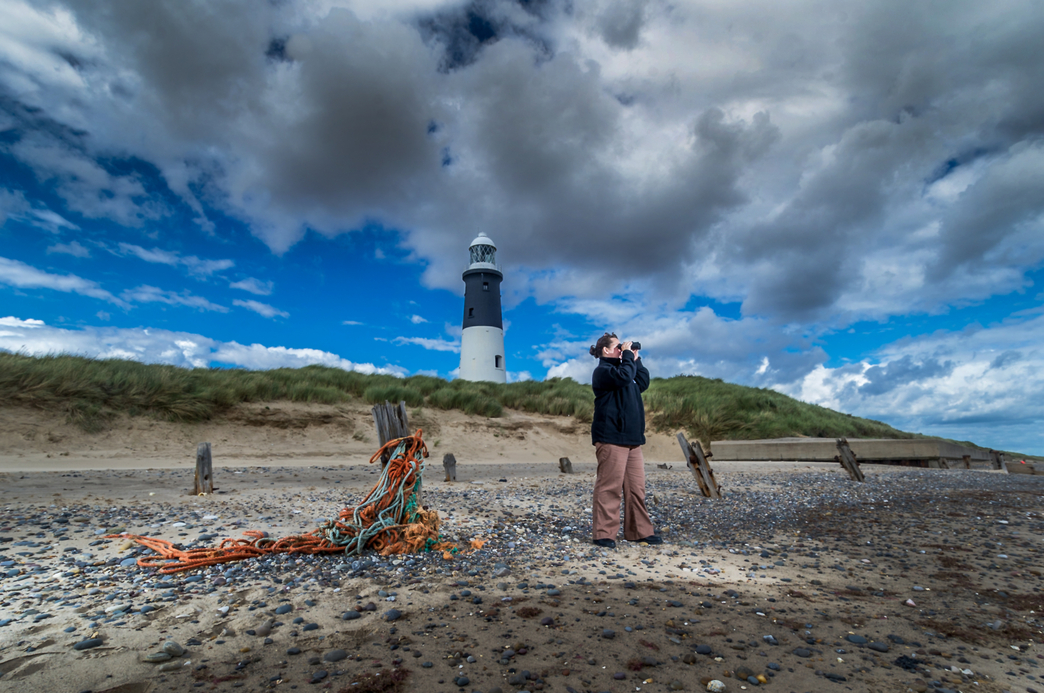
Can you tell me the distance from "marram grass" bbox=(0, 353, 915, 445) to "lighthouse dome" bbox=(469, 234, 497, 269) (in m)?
11.7

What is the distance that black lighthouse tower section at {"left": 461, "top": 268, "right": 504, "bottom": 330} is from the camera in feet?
107

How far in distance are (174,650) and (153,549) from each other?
2.28 m

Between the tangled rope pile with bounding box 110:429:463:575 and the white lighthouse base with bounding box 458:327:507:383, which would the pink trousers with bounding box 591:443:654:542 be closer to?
the tangled rope pile with bounding box 110:429:463:575

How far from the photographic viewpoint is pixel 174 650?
9.66 ft

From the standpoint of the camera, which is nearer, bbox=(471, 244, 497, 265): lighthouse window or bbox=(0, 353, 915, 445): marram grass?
bbox=(0, 353, 915, 445): marram grass

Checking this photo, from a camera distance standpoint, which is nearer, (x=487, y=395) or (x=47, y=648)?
(x=47, y=648)

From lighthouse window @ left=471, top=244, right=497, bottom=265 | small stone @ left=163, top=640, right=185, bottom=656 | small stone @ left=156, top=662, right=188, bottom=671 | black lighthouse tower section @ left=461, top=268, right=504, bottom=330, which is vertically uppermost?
lighthouse window @ left=471, top=244, right=497, bottom=265

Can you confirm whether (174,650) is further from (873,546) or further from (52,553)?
(873,546)

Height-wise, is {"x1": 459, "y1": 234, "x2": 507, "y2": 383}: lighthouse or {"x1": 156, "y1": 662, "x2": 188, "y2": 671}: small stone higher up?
{"x1": 459, "y1": 234, "x2": 507, "y2": 383}: lighthouse

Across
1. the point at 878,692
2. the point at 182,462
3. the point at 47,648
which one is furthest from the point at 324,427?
the point at 878,692

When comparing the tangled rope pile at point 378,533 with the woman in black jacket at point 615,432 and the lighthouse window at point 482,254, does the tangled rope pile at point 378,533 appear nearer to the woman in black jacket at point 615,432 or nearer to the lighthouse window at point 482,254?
the woman in black jacket at point 615,432

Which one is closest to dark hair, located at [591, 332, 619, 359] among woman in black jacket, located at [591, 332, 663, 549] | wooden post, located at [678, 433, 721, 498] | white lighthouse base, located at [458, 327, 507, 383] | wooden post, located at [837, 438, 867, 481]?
woman in black jacket, located at [591, 332, 663, 549]

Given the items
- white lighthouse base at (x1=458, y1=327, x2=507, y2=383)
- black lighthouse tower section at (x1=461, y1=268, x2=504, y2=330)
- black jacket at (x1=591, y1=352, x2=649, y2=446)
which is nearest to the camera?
black jacket at (x1=591, y1=352, x2=649, y2=446)

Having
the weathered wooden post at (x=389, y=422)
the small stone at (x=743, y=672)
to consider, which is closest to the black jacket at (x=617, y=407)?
the weathered wooden post at (x=389, y=422)
